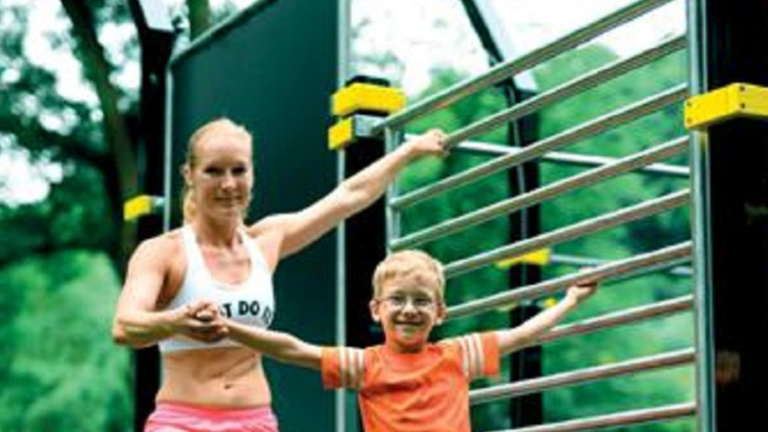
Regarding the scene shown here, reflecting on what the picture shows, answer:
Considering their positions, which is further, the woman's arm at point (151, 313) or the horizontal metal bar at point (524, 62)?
the horizontal metal bar at point (524, 62)

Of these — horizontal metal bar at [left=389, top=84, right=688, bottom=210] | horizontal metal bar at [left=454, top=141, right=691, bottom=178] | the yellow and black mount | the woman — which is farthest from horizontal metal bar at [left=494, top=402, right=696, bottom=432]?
horizontal metal bar at [left=454, top=141, right=691, bottom=178]

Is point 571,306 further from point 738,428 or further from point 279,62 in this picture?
point 279,62

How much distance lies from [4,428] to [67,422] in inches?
18.5

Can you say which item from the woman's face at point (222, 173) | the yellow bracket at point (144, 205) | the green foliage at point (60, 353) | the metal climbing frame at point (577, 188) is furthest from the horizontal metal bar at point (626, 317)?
the green foliage at point (60, 353)

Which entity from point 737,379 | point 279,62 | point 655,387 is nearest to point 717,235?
point 737,379

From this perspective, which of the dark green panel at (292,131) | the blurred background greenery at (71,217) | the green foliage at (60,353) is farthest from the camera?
the green foliage at (60,353)

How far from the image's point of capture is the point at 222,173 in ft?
11.3

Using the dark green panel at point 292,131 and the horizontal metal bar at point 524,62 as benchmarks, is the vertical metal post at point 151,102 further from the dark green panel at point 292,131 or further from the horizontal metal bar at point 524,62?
the horizontal metal bar at point 524,62

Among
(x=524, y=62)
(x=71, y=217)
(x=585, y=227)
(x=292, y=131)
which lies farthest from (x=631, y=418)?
(x=71, y=217)

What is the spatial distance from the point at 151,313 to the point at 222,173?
0.36 m

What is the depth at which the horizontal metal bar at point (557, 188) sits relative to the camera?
3.71 m

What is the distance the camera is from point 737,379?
3123 millimetres

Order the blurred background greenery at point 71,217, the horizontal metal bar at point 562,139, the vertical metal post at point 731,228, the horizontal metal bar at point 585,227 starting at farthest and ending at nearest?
the blurred background greenery at point 71,217 → the horizontal metal bar at point 562,139 → the horizontal metal bar at point 585,227 → the vertical metal post at point 731,228

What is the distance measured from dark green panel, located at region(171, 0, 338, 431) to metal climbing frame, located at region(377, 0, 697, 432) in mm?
286
